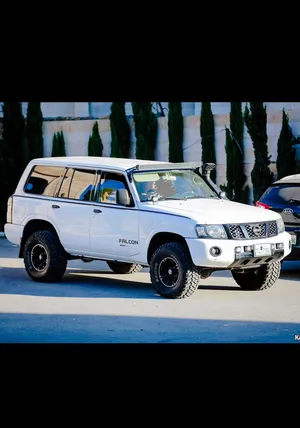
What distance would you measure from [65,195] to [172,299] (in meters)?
1.82

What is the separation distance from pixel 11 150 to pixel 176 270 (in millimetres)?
4115

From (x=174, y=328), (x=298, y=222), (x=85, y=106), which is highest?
(x=85, y=106)

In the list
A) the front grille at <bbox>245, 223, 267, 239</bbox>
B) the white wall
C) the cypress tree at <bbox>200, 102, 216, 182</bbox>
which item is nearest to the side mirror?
the front grille at <bbox>245, 223, 267, 239</bbox>

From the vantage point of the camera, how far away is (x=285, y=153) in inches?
486

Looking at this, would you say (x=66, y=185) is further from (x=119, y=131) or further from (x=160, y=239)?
(x=119, y=131)

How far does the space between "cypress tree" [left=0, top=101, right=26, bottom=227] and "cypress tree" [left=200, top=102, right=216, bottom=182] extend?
2.34 metres

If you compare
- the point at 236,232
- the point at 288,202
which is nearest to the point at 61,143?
the point at 288,202

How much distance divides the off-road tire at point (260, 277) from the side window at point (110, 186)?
148cm

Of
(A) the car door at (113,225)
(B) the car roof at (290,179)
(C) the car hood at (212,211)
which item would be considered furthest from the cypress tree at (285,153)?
(A) the car door at (113,225)

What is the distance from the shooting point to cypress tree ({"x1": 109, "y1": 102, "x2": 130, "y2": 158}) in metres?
13.3

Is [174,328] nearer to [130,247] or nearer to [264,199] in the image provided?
[130,247]

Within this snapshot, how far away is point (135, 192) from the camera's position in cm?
1080

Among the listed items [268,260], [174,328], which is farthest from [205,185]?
[174,328]

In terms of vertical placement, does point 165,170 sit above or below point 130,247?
above
